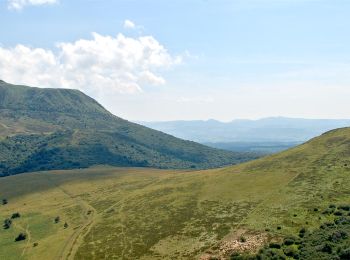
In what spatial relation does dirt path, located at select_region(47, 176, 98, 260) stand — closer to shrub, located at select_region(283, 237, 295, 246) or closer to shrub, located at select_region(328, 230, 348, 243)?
shrub, located at select_region(283, 237, 295, 246)

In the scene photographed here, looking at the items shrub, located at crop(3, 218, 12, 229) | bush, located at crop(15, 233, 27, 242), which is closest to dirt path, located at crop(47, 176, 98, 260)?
bush, located at crop(15, 233, 27, 242)

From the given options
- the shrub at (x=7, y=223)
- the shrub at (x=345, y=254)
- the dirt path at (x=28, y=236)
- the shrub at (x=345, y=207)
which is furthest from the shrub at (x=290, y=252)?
the shrub at (x=7, y=223)

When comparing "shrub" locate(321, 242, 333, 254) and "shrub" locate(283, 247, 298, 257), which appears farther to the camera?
"shrub" locate(283, 247, 298, 257)

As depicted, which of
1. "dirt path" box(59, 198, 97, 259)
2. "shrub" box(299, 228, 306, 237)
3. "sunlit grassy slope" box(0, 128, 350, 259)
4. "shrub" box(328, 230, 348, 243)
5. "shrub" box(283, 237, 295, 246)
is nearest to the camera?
"shrub" box(328, 230, 348, 243)

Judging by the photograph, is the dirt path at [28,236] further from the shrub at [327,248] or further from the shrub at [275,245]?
the shrub at [327,248]

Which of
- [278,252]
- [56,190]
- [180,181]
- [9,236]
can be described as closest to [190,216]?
[278,252]

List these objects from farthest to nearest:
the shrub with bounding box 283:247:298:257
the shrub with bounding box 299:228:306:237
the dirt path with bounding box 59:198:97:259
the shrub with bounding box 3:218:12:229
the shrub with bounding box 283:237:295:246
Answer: the shrub with bounding box 3:218:12:229 → the dirt path with bounding box 59:198:97:259 → the shrub with bounding box 299:228:306:237 → the shrub with bounding box 283:237:295:246 → the shrub with bounding box 283:247:298:257

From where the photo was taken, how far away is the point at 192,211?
354ft

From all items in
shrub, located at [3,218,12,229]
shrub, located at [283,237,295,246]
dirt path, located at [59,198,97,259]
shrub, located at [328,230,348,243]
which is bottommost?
shrub, located at [3,218,12,229]

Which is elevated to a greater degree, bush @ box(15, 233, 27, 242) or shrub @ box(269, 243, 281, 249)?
shrub @ box(269, 243, 281, 249)

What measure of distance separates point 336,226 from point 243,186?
40.6 m

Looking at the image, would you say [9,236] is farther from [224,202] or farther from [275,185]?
[275,185]

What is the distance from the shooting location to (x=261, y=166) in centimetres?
14050

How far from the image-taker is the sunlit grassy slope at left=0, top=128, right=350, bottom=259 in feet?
291
